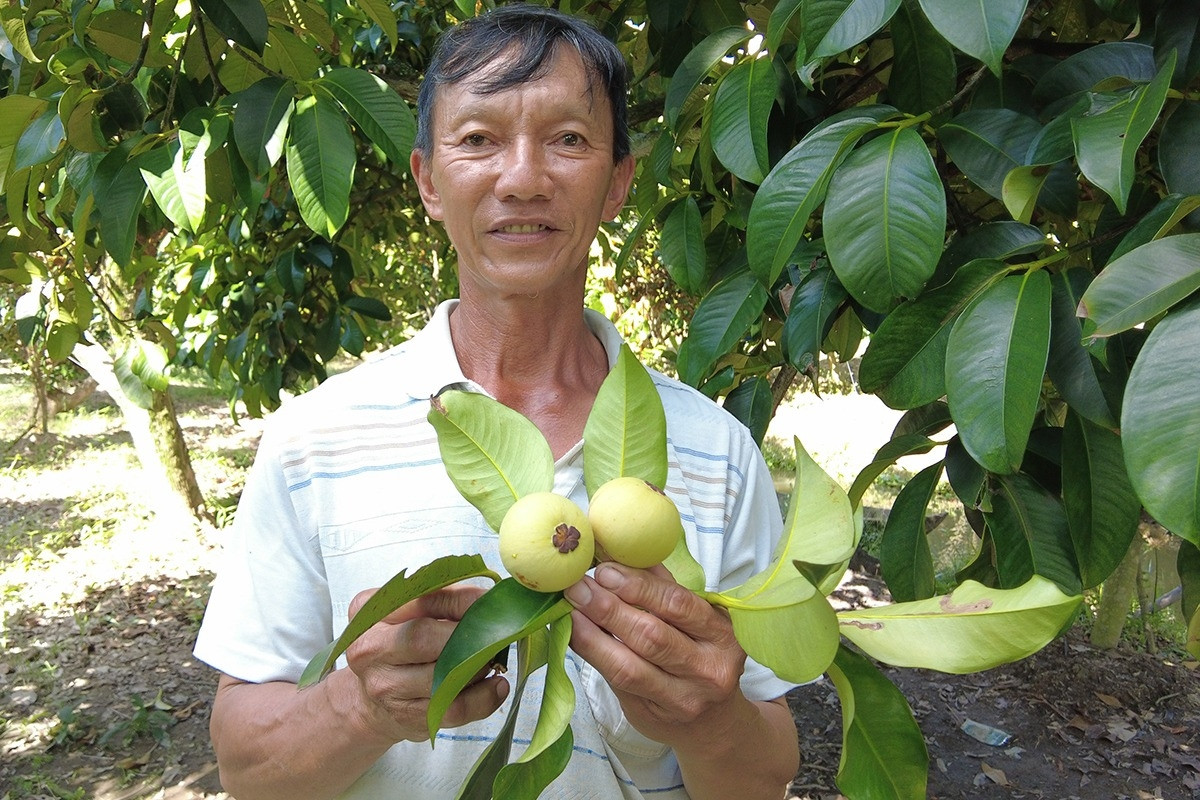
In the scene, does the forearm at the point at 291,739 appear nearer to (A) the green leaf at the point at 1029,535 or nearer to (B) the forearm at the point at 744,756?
(B) the forearm at the point at 744,756

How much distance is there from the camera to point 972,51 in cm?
80

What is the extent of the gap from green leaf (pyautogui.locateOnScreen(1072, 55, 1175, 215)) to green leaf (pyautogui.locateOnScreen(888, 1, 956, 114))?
0.27 m

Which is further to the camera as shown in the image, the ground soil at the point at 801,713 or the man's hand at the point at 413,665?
the ground soil at the point at 801,713

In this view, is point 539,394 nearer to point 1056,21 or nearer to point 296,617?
point 296,617

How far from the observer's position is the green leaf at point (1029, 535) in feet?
3.31

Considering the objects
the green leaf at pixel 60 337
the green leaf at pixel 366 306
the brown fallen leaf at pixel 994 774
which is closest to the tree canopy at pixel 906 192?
the green leaf at pixel 60 337

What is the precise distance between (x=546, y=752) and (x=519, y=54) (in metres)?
0.80

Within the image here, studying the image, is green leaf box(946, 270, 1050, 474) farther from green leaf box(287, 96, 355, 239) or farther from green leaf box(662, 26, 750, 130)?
green leaf box(287, 96, 355, 239)

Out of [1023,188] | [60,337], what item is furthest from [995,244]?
[60,337]

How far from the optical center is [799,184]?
3.26ft

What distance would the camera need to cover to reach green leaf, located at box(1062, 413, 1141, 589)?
959 millimetres

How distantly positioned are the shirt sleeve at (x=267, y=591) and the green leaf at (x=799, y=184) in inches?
24.5

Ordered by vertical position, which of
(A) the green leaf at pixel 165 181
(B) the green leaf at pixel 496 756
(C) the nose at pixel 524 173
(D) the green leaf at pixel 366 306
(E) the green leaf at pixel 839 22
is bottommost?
(D) the green leaf at pixel 366 306

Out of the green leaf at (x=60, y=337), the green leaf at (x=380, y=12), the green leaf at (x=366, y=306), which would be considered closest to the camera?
the green leaf at (x=380, y=12)
